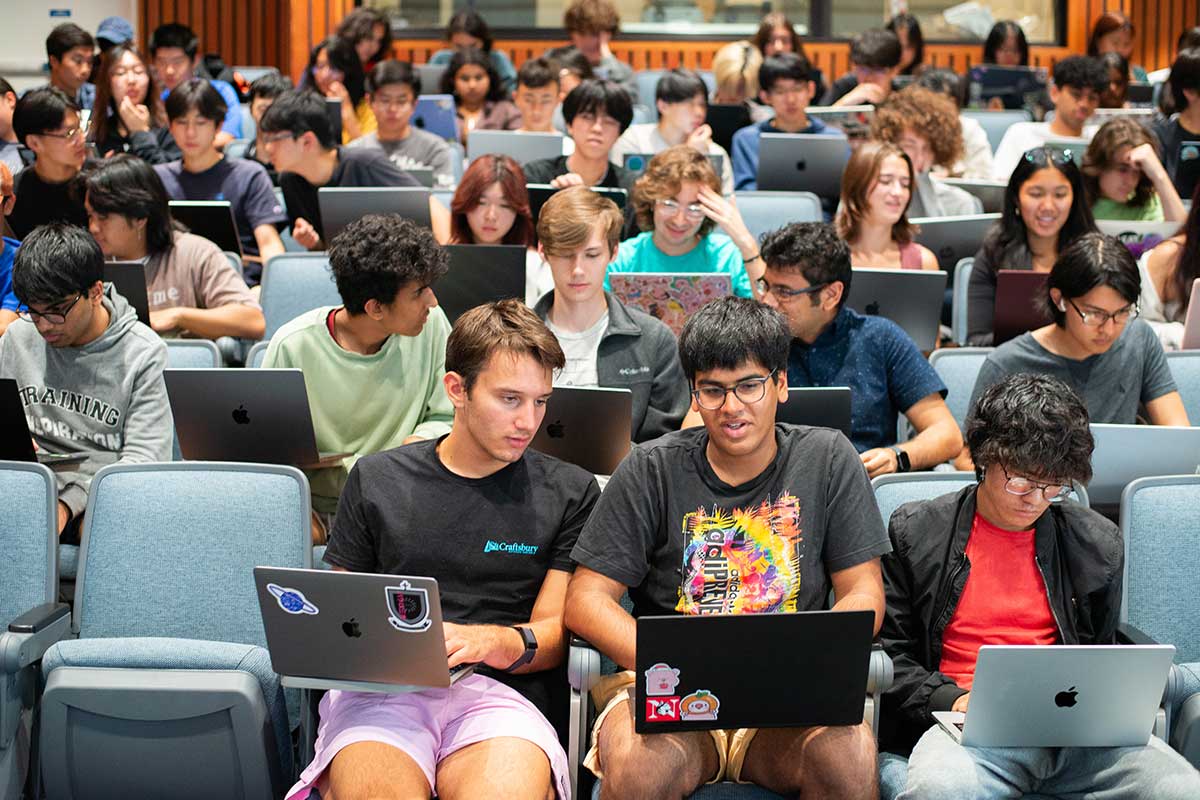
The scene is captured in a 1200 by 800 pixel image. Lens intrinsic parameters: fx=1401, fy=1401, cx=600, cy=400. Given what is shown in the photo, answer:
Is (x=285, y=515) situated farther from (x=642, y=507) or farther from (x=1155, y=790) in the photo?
(x=1155, y=790)

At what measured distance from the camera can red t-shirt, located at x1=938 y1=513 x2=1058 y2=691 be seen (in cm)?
247

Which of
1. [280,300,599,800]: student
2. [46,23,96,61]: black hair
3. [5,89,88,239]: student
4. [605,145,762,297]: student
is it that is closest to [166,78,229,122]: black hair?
[5,89,88,239]: student

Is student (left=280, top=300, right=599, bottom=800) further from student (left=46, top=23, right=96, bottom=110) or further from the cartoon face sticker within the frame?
student (left=46, top=23, right=96, bottom=110)

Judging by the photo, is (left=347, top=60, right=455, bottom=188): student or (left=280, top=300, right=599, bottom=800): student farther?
(left=347, top=60, right=455, bottom=188): student

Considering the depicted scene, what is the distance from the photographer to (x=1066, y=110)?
6535 millimetres

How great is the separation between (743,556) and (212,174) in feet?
11.3

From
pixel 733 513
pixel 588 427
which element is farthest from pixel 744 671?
pixel 588 427

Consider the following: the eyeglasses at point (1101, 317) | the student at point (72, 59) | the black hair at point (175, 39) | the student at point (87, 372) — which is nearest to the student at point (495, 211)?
the student at point (87, 372)

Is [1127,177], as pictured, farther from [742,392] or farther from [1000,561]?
[742,392]

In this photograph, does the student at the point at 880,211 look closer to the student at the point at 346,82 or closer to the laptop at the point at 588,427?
the laptop at the point at 588,427

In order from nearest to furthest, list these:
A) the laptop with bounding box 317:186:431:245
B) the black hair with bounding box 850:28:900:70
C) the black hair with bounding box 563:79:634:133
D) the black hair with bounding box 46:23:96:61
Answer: the laptop with bounding box 317:186:431:245 < the black hair with bounding box 563:79:634:133 < the black hair with bounding box 46:23:96:61 < the black hair with bounding box 850:28:900:70

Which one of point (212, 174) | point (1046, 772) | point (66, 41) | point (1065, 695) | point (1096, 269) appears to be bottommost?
point (1046, 772)

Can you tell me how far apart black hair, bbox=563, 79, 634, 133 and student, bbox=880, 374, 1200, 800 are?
2843mm

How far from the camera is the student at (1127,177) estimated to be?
4.86m
